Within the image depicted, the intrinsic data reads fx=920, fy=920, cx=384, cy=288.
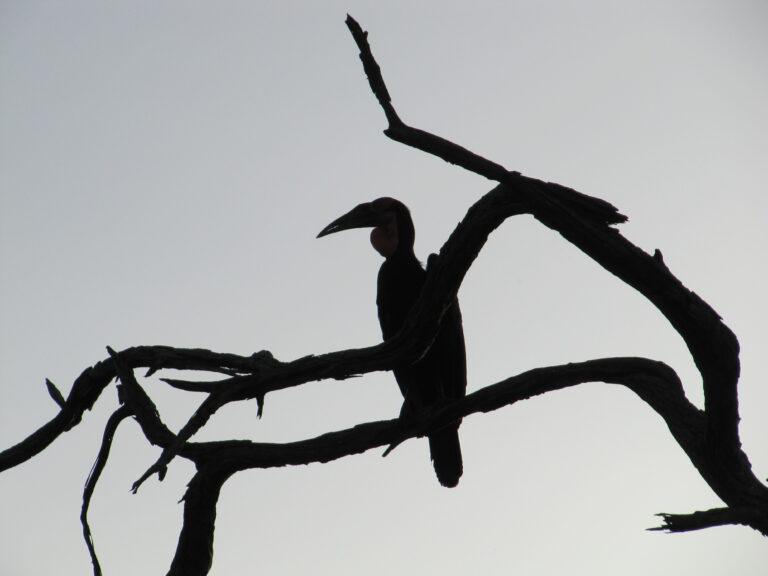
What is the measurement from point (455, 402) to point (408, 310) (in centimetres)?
203

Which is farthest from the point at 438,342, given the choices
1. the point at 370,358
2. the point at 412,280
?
the point at 370,358

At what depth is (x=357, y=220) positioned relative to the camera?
5.57 meters

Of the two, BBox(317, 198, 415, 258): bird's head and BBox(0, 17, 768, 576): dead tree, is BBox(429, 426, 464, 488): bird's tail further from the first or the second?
BBox(0, 17, 768, 576): dead tree

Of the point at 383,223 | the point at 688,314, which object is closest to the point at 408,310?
the point at 383,223

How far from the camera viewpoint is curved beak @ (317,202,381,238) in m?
5.57

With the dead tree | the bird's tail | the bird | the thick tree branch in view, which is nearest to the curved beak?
the bird

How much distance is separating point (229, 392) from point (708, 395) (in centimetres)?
161

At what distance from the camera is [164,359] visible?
11.6 ft

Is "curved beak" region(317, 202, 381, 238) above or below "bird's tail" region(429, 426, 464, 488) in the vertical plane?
above

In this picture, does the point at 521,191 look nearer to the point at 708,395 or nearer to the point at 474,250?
the point at 474,250

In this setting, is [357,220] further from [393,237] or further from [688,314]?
[688,314]

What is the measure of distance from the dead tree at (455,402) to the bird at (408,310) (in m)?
1.68

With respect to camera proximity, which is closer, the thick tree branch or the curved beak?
the thick tree branch

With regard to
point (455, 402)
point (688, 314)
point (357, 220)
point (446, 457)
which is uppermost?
point (357, 220)
